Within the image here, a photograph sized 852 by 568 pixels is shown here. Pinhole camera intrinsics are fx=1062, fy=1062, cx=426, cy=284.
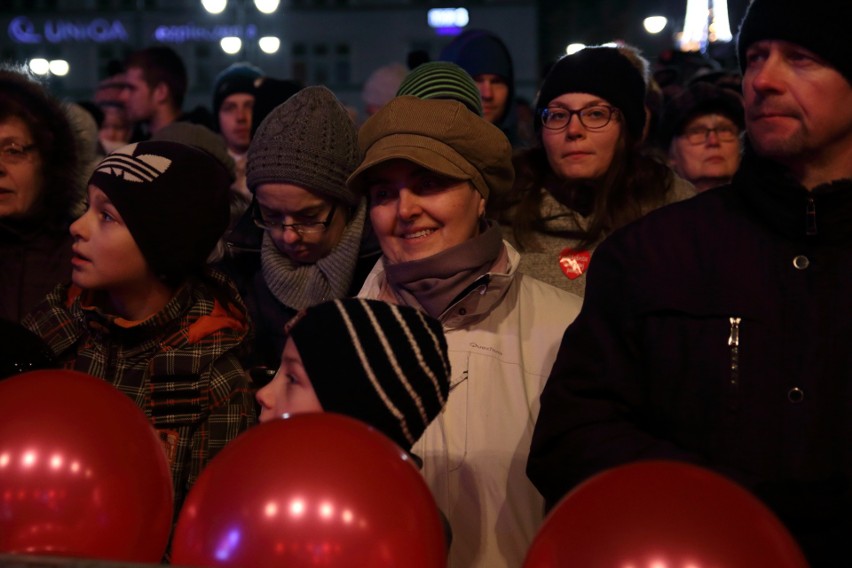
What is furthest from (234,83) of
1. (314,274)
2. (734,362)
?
(734,362)

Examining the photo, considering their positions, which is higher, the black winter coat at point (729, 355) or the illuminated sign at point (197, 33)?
the illuminated sign at point (197, 33)

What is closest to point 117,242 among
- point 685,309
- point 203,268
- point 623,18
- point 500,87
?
point 203,268

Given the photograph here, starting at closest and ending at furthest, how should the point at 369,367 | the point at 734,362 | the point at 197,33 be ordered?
the point at 369,367 < the point at 734,362 < the point at 197,33

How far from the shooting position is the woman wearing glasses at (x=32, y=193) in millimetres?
3975

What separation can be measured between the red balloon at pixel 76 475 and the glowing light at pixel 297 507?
48cm

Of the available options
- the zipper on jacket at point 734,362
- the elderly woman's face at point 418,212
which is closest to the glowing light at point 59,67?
the elderly woman's face at point 418,212

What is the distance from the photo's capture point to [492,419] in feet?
9.75

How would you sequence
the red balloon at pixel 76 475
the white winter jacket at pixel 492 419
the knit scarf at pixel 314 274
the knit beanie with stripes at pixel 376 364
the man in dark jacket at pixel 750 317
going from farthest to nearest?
the knit scarf at pixel 314 274
the white winter jacket at pixel 492 419
the man in dark jacket at pixel 750 317
the knit beanie with stripes at pixel 376 364
the red balloon at pixel 76 475

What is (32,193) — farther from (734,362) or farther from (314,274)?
(734,362)

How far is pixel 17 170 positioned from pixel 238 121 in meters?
3.11

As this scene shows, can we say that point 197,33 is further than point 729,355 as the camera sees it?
Yes

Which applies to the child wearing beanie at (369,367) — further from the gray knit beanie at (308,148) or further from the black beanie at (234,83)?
the black beanie at (234,83)

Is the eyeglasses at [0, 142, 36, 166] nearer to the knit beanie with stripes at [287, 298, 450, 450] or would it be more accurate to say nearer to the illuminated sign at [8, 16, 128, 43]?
the knit beanie with stripes at [287, 298, 450, 450]

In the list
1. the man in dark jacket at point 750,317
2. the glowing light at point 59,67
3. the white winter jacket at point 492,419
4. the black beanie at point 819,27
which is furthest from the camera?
the glowing light at point 59,67
